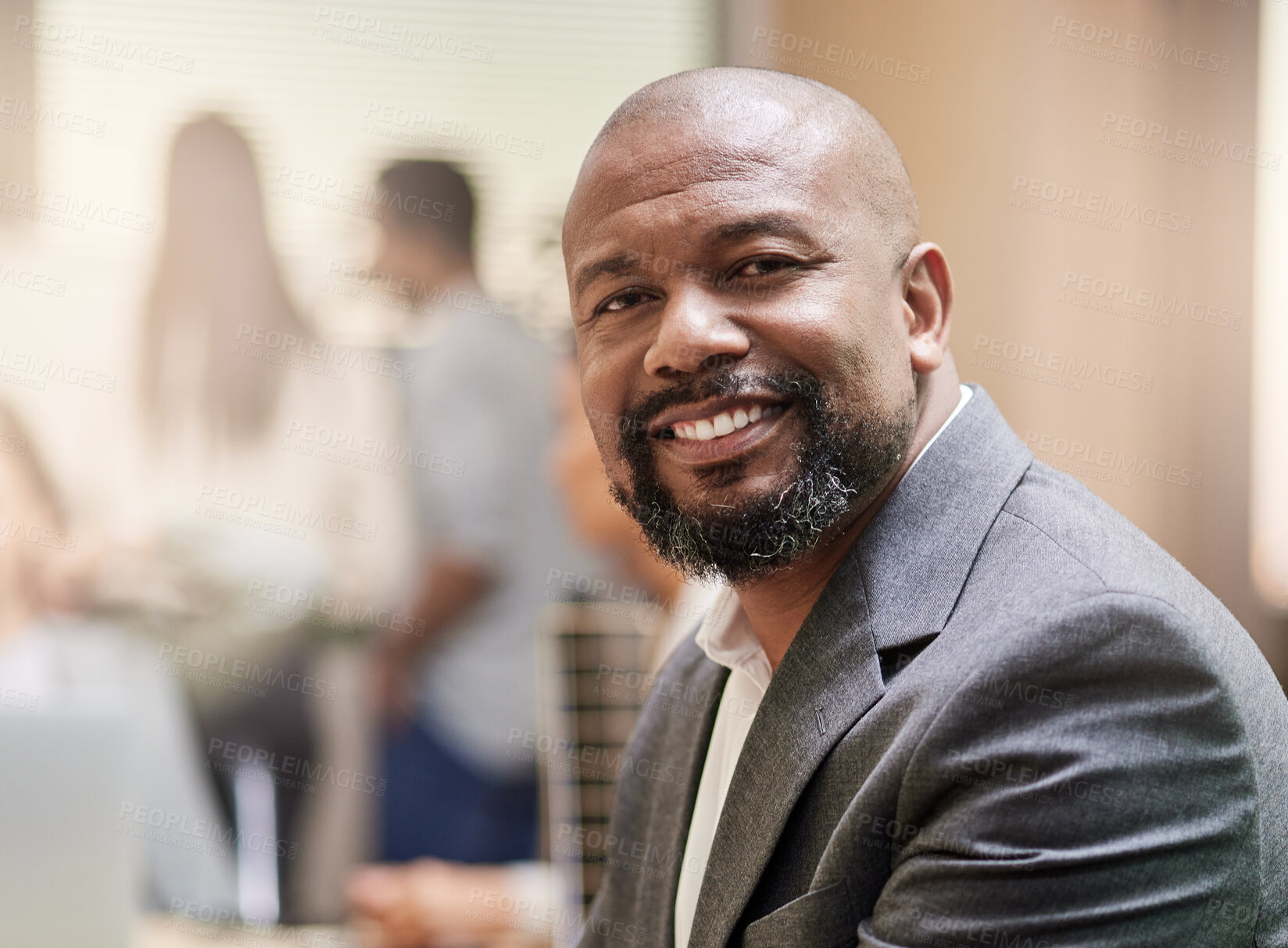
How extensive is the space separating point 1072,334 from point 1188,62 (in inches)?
27.8

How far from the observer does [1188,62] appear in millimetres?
2652

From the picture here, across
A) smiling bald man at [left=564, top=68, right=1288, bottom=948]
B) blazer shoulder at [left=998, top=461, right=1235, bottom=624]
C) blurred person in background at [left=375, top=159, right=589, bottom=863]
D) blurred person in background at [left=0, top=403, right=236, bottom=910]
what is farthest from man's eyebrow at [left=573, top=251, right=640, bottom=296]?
blurred person in background at [left=375, top=159, right=589, bottom=863]

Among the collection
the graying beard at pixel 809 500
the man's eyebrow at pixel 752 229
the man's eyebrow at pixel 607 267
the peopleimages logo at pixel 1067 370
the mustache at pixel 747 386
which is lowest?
the peopleimages logo at pixel 1067 370

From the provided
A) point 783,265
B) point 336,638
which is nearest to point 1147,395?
point 783,265

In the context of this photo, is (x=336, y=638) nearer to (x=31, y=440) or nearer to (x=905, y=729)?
(x=31, y=440)

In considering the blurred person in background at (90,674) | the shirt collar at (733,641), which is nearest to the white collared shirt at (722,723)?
the shirt collar at (733,641)

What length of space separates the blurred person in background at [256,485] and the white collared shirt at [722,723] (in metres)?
1.99

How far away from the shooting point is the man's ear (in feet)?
3.70

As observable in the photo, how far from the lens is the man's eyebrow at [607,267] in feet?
3.57

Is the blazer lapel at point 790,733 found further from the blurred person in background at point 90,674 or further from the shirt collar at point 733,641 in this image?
the blurred person in background at point 90,674

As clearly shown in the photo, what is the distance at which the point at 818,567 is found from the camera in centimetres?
112

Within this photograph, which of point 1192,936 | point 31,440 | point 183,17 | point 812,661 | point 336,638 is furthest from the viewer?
point 183,17

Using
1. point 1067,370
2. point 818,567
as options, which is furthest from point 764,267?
point 1067,370

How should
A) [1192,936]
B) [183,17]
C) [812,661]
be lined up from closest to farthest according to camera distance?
[1192,936] → [812,661] → [183,17]
